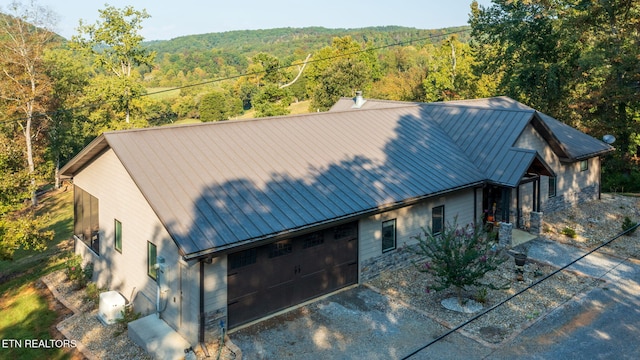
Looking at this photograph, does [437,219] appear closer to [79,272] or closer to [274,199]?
[274,199]

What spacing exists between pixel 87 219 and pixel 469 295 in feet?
45.5

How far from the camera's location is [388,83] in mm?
71688

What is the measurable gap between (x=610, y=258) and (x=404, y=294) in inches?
340

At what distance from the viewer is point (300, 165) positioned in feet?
52.9

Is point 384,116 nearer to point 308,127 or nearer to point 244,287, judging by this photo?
point 308,127

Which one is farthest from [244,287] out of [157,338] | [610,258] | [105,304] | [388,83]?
[388,83]

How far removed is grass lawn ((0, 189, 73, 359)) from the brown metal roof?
4.91m

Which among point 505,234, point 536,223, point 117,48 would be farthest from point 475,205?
point 117,48

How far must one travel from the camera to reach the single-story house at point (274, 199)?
1239cm

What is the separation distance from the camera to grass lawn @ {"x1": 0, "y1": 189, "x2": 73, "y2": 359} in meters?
13.9

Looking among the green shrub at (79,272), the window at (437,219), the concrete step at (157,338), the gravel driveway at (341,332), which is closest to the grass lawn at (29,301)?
the green shrub at (79,272)

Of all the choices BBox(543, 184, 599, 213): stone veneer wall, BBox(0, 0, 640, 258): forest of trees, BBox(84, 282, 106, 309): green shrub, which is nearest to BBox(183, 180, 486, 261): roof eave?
BBox(84, 282, 106, 309): green shrub

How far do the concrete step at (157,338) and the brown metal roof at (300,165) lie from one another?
2621 millimetres

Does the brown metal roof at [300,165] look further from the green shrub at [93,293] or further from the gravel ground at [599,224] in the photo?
the gravel ground at [599,224]
